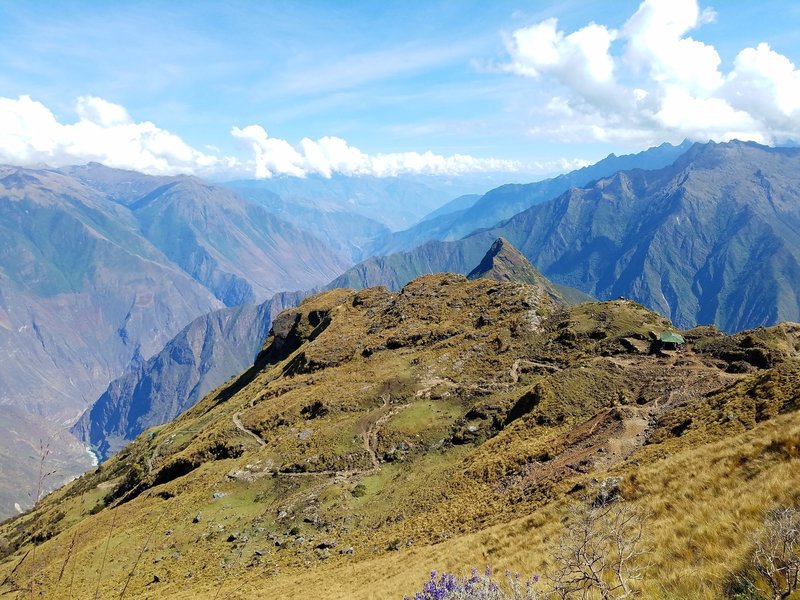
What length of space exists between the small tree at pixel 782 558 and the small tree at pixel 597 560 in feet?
7.30

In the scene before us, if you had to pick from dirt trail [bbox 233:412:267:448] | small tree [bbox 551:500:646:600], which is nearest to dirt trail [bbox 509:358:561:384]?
dirt trail [bbox 233:412:267:448]

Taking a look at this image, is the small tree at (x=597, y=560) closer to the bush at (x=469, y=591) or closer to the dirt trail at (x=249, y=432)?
the bush at (x=469, y=591)

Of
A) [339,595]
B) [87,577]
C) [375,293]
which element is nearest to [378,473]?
[339,595]

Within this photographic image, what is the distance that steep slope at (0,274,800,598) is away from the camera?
65.7 ft

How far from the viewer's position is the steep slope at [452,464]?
20.0 meters

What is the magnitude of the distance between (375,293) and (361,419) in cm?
5283

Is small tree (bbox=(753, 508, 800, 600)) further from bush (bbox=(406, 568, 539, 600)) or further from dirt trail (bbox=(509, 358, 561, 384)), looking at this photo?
dirt trail (bbox=(509, 358, 561, 384))

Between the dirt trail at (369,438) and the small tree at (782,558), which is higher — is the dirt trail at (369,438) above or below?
below

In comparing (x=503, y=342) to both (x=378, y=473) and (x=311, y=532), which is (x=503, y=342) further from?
(x=311, y=532)

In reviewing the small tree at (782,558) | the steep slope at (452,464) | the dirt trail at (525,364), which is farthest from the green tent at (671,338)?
the small tree at (782,558)

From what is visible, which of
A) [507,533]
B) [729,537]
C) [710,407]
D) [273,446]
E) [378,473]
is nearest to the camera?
[729,537]

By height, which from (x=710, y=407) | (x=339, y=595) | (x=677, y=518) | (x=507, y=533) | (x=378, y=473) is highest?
(x=677, y=518)

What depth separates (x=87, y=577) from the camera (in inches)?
1619

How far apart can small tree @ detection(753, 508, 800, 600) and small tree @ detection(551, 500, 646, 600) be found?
223 centimetres
